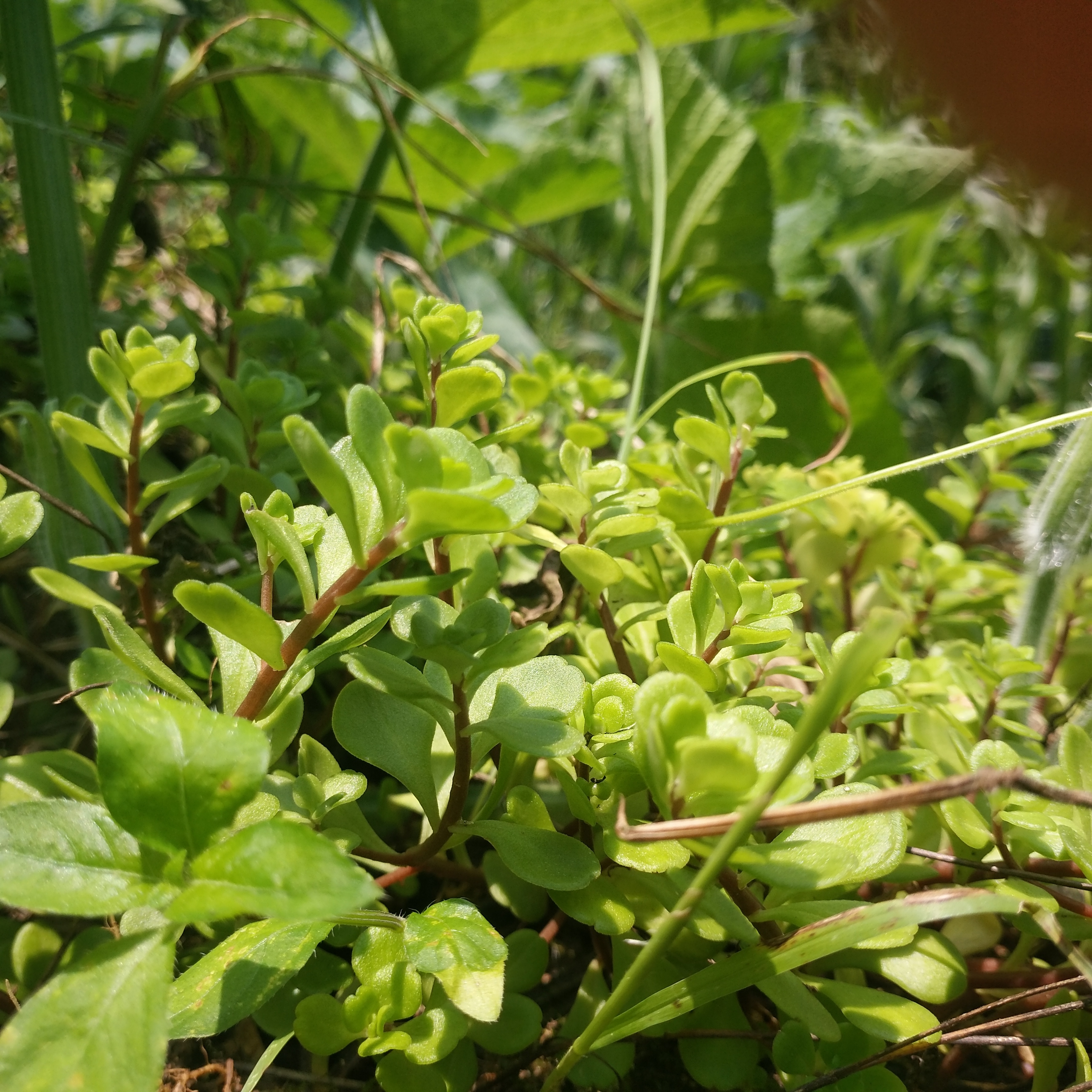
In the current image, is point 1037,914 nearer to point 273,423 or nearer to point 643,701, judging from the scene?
point 643,701

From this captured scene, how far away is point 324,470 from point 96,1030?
Result: 0.17 meters

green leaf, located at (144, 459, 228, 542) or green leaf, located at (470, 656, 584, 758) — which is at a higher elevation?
green leaf, located at (144, 459, 228, 542)

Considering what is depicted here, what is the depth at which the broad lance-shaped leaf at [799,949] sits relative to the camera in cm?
28

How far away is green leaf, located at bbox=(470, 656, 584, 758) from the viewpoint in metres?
0.29

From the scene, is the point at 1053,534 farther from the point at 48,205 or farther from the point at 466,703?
the point at 48,205

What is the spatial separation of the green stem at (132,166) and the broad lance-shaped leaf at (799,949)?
0.64m

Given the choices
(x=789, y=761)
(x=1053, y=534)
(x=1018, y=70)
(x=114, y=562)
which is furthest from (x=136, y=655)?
(x=1018, y=70)

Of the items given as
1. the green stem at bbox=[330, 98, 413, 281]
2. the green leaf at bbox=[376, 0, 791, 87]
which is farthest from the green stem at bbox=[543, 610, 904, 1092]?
the green leaf at bbox=[376, 0, 791, 87]

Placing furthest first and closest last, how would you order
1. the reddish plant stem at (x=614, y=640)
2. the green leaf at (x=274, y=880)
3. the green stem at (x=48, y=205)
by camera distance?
the green stem at (x=48, y=205)
the reddish plant stem at (x=614, y=640)
the green leaf at (x=274, y=880)

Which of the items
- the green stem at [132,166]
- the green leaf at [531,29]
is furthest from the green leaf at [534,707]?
the green leaf at [531,29]

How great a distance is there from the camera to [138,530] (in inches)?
16.8

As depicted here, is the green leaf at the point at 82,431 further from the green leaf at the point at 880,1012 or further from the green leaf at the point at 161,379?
the green leaf at the point at 880,1012

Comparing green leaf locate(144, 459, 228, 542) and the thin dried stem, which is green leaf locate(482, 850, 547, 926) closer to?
the thin dried stem

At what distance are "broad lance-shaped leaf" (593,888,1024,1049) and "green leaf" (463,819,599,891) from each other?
2.0 inches
